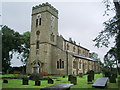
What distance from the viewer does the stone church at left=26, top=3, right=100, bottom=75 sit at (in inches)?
1259

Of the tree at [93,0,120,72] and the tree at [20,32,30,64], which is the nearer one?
the tree at [93,0,120,72]

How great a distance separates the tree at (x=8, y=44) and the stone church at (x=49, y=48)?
8.35 metres

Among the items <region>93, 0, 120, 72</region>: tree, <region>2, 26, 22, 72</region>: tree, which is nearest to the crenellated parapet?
<region>2, 26, 22, 72</region>: tree

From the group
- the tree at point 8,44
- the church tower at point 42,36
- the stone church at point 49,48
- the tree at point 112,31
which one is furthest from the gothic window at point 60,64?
the tree at point 112,31

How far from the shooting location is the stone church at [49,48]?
105 feet

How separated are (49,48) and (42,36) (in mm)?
3419

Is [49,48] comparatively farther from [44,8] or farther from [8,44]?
[8,44]

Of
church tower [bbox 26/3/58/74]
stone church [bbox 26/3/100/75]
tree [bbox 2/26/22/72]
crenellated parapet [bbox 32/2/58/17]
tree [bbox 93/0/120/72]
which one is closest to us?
tree [bbox 93/0/120/72]

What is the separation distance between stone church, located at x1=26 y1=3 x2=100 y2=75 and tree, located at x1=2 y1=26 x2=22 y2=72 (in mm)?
8351

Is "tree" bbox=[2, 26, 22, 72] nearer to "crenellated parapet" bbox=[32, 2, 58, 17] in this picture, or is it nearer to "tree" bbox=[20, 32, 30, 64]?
"tree" bbox=[20, 32, 30, 64]

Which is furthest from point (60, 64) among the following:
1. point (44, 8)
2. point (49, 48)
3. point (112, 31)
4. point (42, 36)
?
point (112, 31)

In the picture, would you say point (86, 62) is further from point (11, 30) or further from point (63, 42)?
point (11, 30)

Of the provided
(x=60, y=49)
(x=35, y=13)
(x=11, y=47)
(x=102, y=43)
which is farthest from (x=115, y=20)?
(x=11, y=47)

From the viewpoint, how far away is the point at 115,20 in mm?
11375
